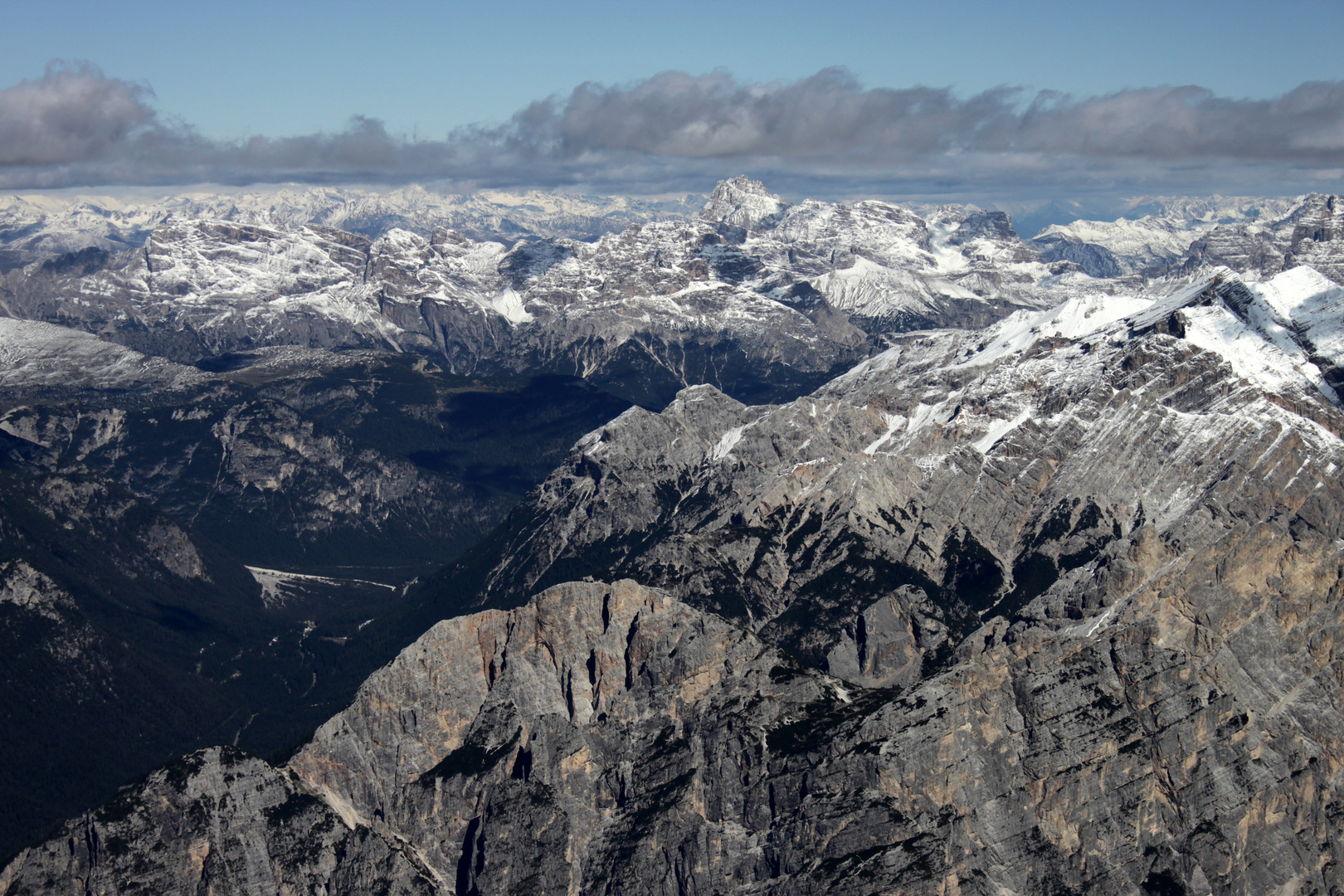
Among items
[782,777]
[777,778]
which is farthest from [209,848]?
[782,777]

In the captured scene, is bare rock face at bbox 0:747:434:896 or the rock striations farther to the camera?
bare rock face at bbox 0:747:434:896

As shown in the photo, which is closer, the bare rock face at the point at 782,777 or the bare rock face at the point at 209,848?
the bare rock face at the point at 782,777

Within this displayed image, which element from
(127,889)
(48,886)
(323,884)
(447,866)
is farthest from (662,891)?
(48,886)

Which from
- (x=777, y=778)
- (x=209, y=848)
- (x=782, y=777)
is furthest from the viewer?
(x=209, y=848)

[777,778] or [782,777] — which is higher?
[782,777]

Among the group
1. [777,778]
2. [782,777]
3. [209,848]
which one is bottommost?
[209,848]

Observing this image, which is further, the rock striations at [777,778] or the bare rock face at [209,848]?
the bare rock face at [209,848]

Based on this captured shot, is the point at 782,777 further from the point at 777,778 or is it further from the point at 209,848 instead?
the point at 209,848

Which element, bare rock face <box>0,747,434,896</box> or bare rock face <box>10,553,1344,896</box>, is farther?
bare rock face <box>0,747,434,896</box>

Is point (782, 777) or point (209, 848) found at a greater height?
point (782, 777)

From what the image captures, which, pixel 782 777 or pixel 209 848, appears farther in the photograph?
pixel 209 848

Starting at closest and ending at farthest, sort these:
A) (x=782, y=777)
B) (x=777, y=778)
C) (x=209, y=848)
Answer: (x=782, y=777), (x=777, y=778), (x=209, y=848)
